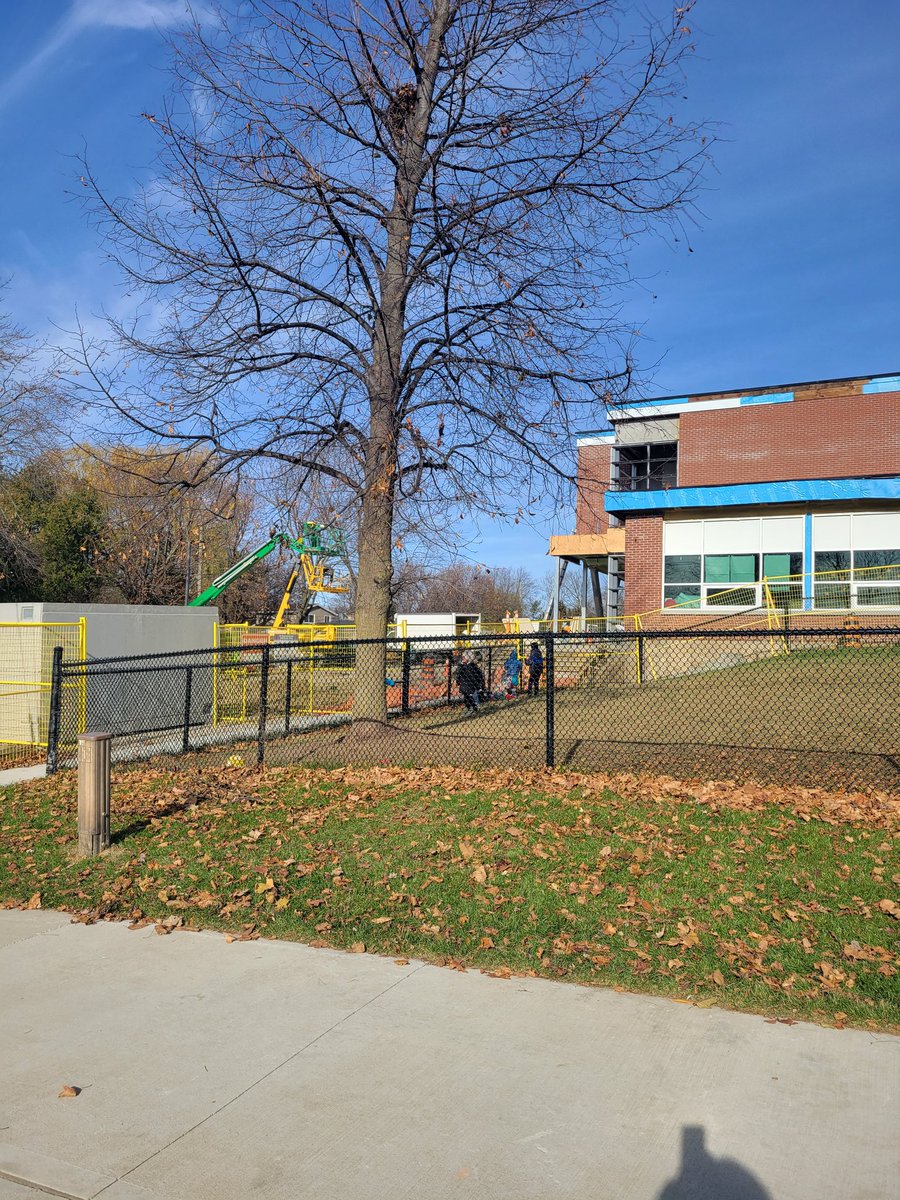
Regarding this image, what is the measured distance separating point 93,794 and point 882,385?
2440cm

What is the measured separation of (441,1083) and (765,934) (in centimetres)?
210

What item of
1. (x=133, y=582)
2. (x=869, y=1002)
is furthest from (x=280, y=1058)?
(x=133, y=582)

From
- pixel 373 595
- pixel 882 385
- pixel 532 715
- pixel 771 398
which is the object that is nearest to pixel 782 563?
pixel 882 385

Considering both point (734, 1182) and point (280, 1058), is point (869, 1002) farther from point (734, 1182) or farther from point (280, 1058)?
point (280, 1058)

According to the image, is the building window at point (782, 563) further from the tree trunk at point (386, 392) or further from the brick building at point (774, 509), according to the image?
the tree trunk at point (386, 392)

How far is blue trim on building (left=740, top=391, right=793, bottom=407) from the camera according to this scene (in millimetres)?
26278

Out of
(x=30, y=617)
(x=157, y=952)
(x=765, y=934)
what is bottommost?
(x=157, y=952)

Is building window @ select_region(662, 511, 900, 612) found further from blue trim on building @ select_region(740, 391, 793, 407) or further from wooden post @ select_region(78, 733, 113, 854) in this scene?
wooden post @ select_region(78, 733, 113, 854)

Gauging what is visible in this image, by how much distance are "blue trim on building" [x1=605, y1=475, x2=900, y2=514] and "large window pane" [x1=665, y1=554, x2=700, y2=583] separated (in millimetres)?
1359

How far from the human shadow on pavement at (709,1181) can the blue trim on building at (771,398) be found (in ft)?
82.8

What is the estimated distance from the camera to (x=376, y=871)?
6184 mm

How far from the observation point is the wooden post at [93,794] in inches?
280

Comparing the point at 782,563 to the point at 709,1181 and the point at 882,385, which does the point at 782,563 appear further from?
the point at 709,1181

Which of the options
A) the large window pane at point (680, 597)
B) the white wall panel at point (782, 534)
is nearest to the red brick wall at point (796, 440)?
the white wall panel at point (782, 534)
